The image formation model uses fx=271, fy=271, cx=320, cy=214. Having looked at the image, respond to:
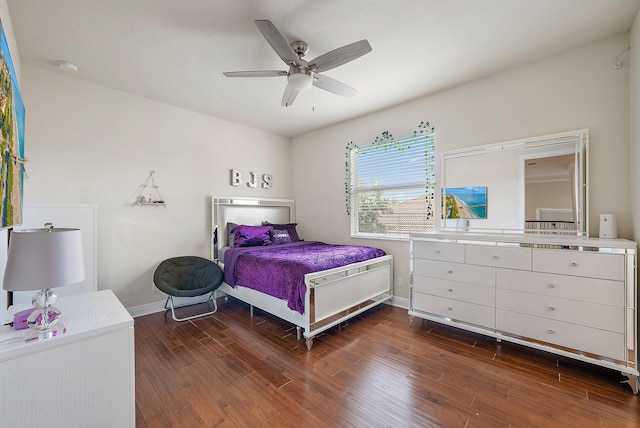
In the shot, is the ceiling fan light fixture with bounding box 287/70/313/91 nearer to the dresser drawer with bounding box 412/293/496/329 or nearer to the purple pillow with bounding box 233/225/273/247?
the purple pillow with bounding box 233/225/273/247

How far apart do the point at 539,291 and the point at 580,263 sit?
360mm

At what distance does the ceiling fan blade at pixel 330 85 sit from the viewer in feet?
7.66

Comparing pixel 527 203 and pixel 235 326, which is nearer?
pixel 527 203

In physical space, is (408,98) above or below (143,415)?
above

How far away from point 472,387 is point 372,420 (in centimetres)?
82

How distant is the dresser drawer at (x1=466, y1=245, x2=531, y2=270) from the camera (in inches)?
92.2

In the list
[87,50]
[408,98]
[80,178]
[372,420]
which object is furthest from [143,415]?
[408,98]

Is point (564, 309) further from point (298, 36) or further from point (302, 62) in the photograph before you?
point (298, 36)

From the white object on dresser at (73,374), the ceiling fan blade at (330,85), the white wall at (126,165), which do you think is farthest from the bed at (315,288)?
the ceiling fan blade at (330,85)

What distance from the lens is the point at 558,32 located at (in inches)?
87.0

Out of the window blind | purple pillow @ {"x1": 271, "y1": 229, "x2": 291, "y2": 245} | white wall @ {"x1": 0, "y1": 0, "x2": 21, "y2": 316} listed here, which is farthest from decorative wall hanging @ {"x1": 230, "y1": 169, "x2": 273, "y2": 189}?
white wall @ {"x1": 0, "y1": 0, "x2": 21, "y2": 316}

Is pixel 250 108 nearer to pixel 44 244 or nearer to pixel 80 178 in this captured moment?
pixel 80 178

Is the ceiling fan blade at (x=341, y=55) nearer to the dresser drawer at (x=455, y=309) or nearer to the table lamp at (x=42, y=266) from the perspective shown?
the table lamp at (x=42, y=266)

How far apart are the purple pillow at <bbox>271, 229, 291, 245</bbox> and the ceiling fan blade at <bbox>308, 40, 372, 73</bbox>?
2.52 m
